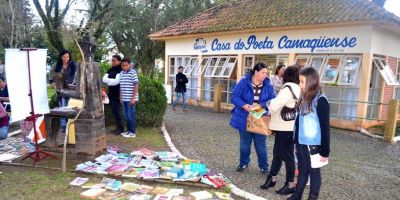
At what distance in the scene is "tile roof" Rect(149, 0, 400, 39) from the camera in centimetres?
997

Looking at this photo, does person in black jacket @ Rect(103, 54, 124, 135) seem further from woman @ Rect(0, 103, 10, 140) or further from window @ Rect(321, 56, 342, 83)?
window @ Rect(321, 56, 342, 83)

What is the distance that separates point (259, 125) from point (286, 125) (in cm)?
55

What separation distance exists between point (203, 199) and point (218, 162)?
183 cm

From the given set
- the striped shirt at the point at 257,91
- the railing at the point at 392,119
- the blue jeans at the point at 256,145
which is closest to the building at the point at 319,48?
the railing at the point at 392,119

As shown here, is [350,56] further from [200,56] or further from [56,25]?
[56,25]

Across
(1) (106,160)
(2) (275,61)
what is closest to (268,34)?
(2) (275,61)

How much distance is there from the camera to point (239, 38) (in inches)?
530

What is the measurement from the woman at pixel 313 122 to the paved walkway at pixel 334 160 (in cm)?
85

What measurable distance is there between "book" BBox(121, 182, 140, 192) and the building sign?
8.18m

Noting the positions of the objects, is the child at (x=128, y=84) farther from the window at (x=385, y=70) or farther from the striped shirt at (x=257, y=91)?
the window at (x=385, y=70)

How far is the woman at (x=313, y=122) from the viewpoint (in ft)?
12.4

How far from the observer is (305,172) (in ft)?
13.5

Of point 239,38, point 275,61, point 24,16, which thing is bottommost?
point 275,61

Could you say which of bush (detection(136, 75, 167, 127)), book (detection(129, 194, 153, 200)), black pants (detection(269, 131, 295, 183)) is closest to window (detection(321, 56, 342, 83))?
bush (detection(136, 75, 167, 127))
